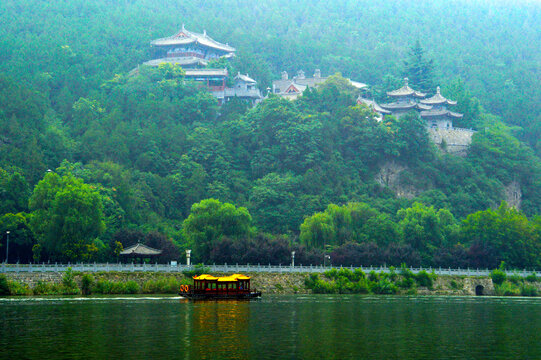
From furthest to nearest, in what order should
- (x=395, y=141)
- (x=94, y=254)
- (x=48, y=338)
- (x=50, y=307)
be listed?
1. (x=395, y=141)
2. (x=94, y=254)
3. (x=50, y=307)
4. (x=48, y=338)

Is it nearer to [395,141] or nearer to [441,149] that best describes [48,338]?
[395,141]

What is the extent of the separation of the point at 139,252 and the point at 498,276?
114 feet

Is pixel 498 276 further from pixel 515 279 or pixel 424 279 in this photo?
pixel 424 279

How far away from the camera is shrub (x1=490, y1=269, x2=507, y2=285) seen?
79062mm

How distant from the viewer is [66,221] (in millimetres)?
70500

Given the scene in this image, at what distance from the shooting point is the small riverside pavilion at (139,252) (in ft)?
230

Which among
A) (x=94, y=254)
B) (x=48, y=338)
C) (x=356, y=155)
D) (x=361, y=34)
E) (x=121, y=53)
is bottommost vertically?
(x=48, y=338)

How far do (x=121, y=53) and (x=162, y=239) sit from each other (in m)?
73.5

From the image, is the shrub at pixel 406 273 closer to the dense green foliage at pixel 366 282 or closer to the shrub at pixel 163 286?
the dense green foliage at pixel 366 282

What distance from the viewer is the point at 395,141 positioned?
113 m

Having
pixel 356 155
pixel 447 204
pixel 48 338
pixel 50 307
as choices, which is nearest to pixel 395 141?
pixel 356 155

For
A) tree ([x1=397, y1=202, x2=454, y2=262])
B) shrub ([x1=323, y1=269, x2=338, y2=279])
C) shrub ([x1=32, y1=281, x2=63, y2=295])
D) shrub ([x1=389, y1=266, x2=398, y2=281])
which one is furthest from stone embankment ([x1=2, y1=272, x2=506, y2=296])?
tree ([x1=397, y1=202, x2=454, y2=262])

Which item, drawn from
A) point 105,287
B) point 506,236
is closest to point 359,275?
point 506,236

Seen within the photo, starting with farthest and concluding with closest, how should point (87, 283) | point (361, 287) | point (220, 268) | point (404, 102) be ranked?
point (404, 102)
point (361, 287)
point (220, 268)
point (87, 283)
